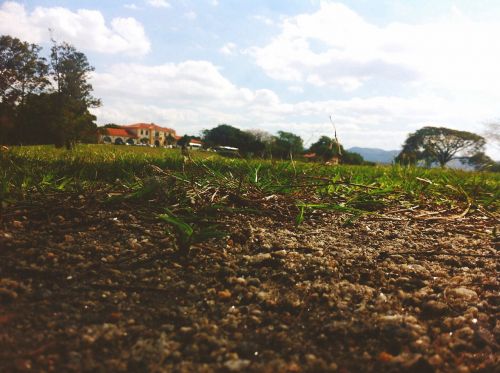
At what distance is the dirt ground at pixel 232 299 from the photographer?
923 millimetres

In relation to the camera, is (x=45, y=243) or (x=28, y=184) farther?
(x=28, y=184)

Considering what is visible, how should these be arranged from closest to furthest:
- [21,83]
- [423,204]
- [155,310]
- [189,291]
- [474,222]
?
[155,310], [189,291], [474,222], [423,204], [21,83]

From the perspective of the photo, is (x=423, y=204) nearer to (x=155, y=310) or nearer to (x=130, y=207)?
(x=130, y=207)

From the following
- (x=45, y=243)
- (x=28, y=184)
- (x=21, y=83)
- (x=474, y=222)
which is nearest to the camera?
(x=45, y=243)

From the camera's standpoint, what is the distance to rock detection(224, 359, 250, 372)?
0.88 meters

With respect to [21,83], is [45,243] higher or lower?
lower

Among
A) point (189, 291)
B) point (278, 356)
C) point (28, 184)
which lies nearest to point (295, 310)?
point (278, 356)

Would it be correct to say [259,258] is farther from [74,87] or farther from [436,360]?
[74,87]

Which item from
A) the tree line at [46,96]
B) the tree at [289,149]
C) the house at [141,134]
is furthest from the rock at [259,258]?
the house at [141,134]

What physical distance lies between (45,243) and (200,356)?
0.83m

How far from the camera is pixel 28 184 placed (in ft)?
6.83

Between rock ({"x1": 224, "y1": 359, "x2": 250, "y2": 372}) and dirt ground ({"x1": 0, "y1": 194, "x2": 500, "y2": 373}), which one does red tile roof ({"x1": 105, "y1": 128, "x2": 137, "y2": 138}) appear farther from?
rock ({"x1": 224, "y1": 359, "x2": 250, "y2": 372})

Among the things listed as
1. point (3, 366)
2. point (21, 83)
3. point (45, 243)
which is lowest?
point (3, 366)

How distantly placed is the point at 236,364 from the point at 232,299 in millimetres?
296
